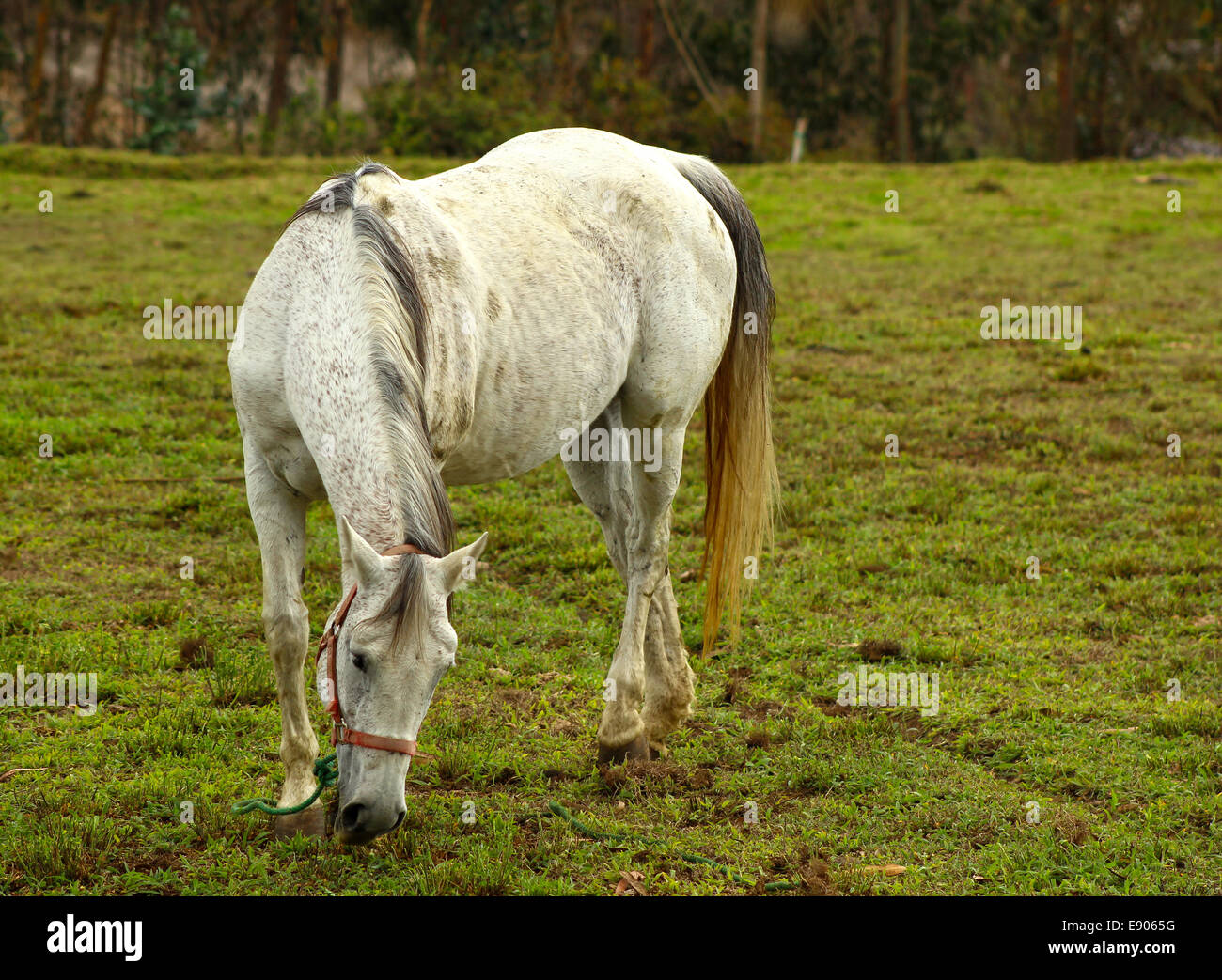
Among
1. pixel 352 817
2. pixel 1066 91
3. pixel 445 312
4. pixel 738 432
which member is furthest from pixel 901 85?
pixel 352 817

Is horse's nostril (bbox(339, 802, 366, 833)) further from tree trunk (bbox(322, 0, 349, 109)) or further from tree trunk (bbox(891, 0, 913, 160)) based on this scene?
tree trunk (bbox(322, 0, 349, 109))

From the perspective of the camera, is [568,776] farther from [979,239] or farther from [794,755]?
[979,239]

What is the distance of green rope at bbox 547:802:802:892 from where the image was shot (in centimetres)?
363

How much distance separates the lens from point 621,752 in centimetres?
440

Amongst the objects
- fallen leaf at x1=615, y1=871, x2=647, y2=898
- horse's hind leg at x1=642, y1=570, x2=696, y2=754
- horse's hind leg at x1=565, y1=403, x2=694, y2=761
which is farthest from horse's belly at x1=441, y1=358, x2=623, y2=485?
fallen leaf at x1=615, y1=871, x2=647, y2=898

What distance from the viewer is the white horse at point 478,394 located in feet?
9.40

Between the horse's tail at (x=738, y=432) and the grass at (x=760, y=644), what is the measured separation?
50 centimetres

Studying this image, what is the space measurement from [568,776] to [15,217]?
544 inches

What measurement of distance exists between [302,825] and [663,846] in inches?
44.3

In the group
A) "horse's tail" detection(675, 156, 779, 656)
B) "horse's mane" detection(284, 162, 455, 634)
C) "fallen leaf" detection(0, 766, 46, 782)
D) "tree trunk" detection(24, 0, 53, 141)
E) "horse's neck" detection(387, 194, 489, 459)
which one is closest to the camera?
"horse's mane" detection(284, 162, 455, 634)

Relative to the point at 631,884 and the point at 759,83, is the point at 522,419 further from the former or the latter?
the point at 759,83

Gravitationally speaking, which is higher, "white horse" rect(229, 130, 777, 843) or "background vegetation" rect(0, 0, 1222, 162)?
"background vegetation" rect(0, 0, 1222, 162)

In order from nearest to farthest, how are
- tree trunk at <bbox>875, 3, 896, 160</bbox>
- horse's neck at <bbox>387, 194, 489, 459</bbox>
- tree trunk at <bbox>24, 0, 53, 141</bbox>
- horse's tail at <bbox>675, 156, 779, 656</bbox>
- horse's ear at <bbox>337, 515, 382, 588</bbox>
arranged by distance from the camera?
horse's ear at <bbox>337, 515, 382, 588</bbox>, horse's neck at <bbox>387, 194, 489, 459</bbox>, horse's tail at <bbox>675, 156, 779, 656</bbox>, tree trunk at <bbox>24, 0, 53, 141</bbox>, tree trunk at <bbox>875, 3, 896, 160</bbox>

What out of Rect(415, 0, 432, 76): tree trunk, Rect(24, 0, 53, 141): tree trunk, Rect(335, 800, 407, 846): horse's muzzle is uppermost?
Rect(415, 0, 432, 76): tree trunk
